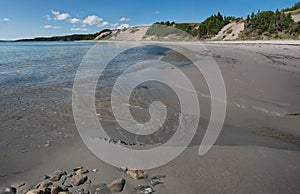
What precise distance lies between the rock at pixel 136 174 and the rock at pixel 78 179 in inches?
19.0

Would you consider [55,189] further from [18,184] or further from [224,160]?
[224,160]

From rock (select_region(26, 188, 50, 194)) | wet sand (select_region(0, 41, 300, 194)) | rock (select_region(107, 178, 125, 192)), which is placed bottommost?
wet sand (select_region(0, 41, 300, 194))

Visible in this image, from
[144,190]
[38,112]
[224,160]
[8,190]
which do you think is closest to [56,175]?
[8,190]

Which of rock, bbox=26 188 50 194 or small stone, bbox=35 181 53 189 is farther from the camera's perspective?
small stone, bbox=35 181 53 189

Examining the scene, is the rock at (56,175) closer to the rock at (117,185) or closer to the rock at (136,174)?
the rock at (117,185)

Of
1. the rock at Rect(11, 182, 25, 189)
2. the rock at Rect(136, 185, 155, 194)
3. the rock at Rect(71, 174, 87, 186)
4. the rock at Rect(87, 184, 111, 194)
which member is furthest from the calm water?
the rock at Rect(136, 185, 155, 194)

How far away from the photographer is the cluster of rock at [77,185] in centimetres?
212

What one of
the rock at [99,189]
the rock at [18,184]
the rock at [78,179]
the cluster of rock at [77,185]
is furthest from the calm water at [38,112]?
the rock at [99,189]

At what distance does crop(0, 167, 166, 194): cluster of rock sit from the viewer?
→ 212cm

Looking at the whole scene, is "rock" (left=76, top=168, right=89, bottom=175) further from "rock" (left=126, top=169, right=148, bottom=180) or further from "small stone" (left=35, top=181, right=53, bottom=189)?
"rock" (left=126, top=169, right=148, bottom=180)

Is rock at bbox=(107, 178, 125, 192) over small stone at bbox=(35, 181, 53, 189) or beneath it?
beneath

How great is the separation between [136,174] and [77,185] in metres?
0.63

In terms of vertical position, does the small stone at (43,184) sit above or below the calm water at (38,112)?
below

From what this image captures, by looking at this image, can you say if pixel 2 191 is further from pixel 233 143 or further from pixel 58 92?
pixel 58 92
